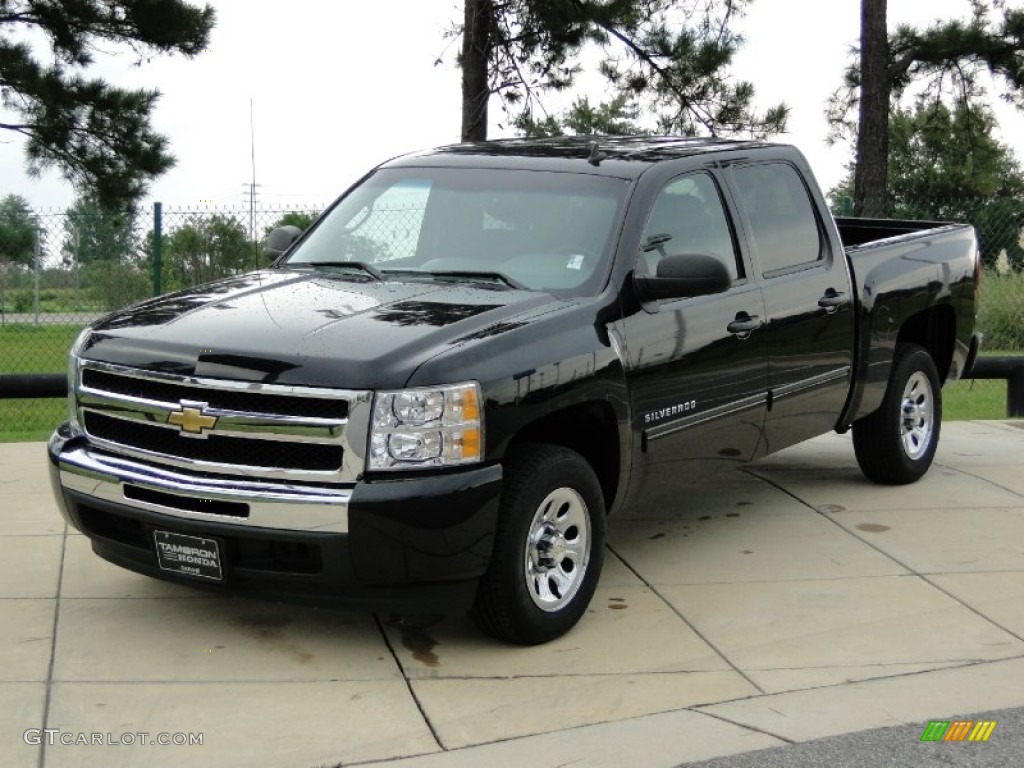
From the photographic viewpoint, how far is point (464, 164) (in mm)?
7379

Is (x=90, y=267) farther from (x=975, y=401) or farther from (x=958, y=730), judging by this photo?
(x=958, y=730)

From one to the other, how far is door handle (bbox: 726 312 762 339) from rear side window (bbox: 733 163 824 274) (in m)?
0.36

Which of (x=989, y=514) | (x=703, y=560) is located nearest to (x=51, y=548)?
(x=703, y=560)

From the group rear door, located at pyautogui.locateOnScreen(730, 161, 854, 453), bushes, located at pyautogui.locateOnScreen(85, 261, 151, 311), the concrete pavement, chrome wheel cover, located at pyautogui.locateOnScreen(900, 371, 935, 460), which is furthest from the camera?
bushes, located at pyautogui.locateOnScreen(85, 261, 151, 311)

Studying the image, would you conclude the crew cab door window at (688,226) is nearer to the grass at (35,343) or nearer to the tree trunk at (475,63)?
the tree trunk at (475,63)

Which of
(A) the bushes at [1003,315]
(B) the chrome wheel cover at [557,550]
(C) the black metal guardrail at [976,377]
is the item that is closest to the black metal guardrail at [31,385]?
(C) the black metal guardrail at [976,377]

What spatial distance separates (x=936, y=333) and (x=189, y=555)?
17.2ft

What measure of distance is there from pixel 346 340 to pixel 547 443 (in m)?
0.95

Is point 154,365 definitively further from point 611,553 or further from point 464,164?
point 611,553

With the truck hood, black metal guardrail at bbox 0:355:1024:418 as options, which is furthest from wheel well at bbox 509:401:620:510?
black metal guardrail at bbox 0:355:1024:418

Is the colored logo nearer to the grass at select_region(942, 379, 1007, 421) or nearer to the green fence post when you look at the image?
the grass at select_region(942, 379, 1007, 421)

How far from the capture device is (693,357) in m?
6.89

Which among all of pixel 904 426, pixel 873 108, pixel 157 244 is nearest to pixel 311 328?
pixel 904 426

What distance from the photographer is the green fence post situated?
1346 centimetres
